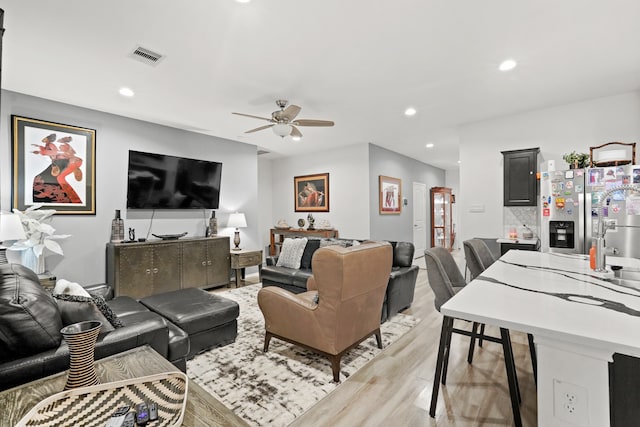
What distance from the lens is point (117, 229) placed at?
414 centimetres

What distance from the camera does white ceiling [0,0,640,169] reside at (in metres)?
2.12

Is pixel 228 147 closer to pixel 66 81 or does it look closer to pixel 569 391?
pixel 66 81

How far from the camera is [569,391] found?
3.07ft

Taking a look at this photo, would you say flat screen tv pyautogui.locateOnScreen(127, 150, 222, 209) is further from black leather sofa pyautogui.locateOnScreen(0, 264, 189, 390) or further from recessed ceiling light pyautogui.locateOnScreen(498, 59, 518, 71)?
recessed ceiling light pyautogui.locateOnScreen(498, 59, 518, 71)

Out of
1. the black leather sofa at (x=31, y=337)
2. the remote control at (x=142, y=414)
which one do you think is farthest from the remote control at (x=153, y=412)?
the black leather sofa at (x=31, y=337)

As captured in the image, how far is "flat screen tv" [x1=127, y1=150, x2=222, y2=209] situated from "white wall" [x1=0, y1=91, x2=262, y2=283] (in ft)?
0.48

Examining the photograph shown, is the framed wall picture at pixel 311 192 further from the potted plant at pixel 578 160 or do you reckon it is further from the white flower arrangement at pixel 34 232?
the white flower arrangement at pixel 34 232

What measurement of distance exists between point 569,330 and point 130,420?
1.33 m

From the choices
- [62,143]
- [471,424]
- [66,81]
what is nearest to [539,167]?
[471,424]

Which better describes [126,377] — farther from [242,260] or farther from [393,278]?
[242,260]

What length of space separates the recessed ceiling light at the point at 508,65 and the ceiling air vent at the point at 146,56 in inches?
128

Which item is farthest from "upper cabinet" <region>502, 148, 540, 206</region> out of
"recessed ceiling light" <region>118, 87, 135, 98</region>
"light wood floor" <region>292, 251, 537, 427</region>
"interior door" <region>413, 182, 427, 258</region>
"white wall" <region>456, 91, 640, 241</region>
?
"recessed ceiling light" <region>118, 87, 135, 98</region>

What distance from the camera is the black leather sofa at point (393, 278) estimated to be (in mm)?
3414

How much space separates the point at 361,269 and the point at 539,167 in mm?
3534
